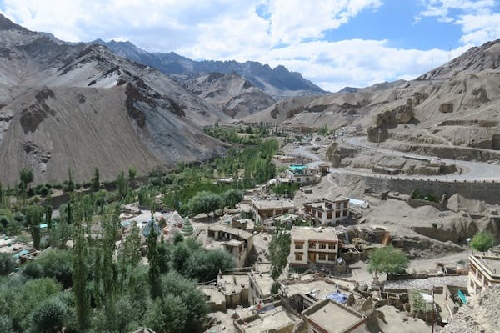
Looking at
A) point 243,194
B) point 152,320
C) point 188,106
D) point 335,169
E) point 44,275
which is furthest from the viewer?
point 188,106

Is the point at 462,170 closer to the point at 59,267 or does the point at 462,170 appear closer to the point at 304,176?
the point at 304,176

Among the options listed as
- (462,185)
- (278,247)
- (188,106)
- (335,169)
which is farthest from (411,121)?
(188,106)

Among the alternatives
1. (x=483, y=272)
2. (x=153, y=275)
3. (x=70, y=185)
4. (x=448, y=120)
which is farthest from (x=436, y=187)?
(x=70, y=185)

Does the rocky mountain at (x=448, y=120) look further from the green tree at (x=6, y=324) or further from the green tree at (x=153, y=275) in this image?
the green tree at (x=6, y=324)

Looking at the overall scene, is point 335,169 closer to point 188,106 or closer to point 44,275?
point 44,275

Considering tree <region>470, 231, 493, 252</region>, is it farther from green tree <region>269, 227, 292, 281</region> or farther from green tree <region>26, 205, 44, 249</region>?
green tree <region>26, 205, 44, 249</region>

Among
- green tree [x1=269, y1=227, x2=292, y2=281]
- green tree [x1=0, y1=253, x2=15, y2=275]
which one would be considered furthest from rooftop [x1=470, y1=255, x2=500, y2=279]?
green tree [x1=0, y1=253, x2=15, y2=275]

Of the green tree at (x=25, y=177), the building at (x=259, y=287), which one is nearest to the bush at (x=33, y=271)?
the building at (x=259, y=287)
